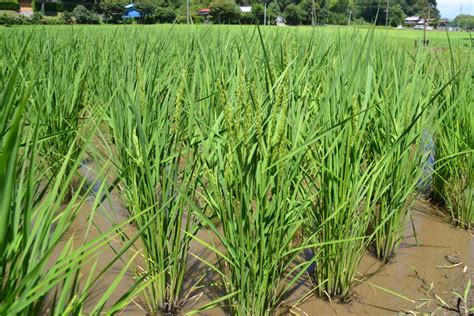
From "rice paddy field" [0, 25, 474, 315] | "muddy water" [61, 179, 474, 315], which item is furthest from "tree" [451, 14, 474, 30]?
"muddy water" [61, 179, 474, 315]

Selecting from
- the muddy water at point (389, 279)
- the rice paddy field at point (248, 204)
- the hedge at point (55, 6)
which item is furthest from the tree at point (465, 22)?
the hedge at point (55, 6)

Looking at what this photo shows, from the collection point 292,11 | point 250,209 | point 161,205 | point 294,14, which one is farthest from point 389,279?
point 292,11

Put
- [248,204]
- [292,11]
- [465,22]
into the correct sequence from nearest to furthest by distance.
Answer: [248,204] → [465,22] → [292,11]

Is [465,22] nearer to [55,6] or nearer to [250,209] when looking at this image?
[250,209]

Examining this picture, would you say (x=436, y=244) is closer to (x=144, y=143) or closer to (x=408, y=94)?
(x=408, y=94)

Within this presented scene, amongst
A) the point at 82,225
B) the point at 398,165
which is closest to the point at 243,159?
the point at 398,165

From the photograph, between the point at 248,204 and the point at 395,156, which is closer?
the point at 248,204

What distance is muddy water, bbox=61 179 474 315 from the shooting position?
1.55 meters

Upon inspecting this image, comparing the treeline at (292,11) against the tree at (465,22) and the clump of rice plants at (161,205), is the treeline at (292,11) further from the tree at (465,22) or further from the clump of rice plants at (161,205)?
the clump of rice plants at (161,205)

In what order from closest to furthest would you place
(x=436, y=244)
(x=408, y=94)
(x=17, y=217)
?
(x=17, y=217) < (x=408, y=94) < (x=436, y=244)

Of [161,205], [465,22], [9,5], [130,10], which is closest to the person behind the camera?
[161,205]

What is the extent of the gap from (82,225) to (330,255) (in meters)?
1.23

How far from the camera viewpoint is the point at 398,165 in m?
1.77

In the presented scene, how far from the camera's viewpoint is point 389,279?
1.78 metres
